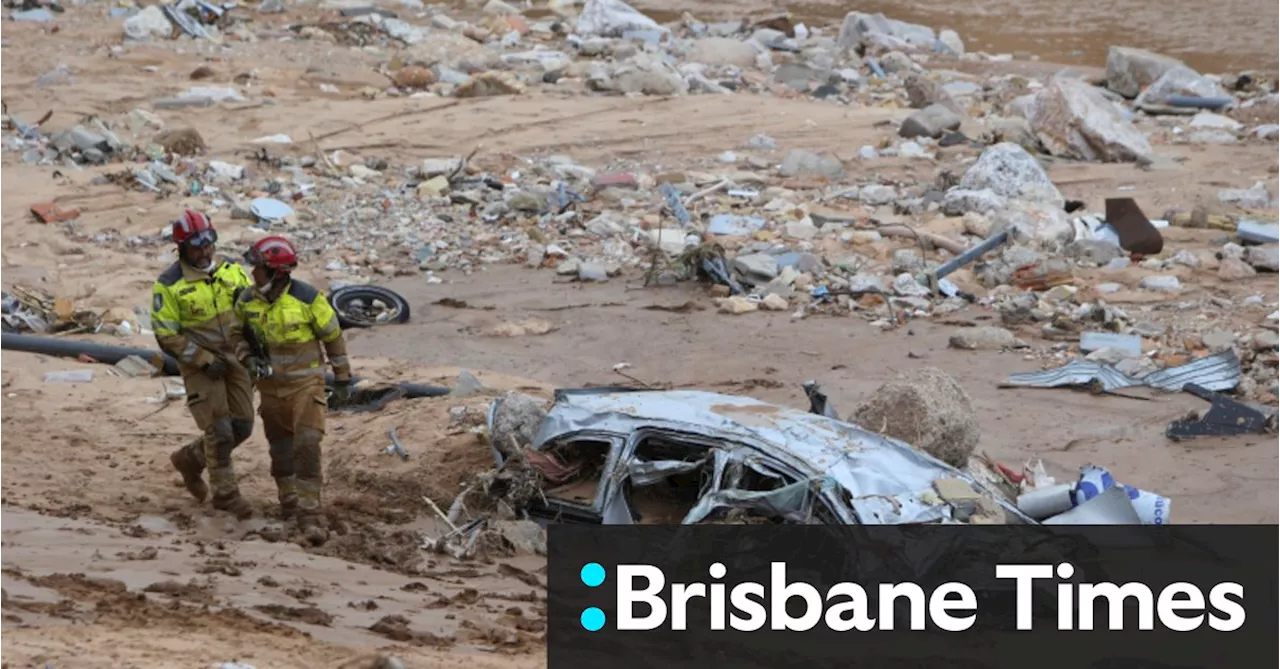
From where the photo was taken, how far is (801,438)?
8516 millimetres

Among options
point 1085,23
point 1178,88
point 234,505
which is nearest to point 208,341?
point 234,505

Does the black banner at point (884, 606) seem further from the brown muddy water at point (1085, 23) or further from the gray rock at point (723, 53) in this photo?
the brown muddy water at point (1085, 23)

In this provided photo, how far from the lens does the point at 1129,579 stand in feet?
27.9

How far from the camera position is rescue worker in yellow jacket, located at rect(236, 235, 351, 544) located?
9125 mm

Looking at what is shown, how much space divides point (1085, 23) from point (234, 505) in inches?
1057

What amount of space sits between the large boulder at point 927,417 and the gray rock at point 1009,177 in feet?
30.7

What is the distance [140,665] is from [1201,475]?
7.66m

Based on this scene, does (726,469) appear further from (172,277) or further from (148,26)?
(148,26)

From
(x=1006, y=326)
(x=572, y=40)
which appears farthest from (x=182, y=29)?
(x=1006, y=326)

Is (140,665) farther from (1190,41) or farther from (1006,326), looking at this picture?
(1190,41)

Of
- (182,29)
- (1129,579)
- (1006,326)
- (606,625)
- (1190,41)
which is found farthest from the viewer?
(1190,41)

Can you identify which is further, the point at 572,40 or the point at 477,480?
the point at 572,40

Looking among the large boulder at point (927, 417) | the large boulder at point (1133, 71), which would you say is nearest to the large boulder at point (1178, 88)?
the large boulder at point (1133, 71)

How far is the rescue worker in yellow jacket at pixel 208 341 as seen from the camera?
30.0 ft
